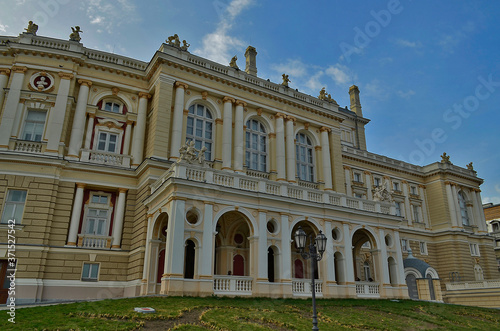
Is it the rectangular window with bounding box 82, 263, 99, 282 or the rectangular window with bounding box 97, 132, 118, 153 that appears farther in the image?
the rectangular window with bounding box 97, 132, 118, 153

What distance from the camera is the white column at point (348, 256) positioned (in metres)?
28.0

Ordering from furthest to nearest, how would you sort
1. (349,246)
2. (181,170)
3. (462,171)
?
(462,171) < (349,246) < (181,170)

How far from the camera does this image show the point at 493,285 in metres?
39.4

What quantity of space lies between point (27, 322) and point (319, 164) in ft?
93.1

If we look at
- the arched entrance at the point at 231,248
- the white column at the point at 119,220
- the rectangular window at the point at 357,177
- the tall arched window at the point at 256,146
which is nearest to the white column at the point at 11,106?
the white column at the point at 119,220

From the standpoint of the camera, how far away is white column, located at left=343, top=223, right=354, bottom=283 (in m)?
28.0

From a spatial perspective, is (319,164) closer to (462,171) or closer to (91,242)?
(91,242)

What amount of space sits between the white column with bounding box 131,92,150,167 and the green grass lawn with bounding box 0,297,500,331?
13533 mm

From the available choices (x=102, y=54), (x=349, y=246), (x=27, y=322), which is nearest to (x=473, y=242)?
(x=349, y=246)

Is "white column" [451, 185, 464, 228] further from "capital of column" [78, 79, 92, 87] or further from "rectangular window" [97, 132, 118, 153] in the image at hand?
"capital of column" [78, 79, 92, 87]

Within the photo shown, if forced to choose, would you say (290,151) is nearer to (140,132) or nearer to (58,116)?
(140,132)

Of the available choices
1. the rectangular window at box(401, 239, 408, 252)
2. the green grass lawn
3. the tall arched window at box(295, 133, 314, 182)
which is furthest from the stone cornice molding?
the rectangular window at box(401, 239, 408, 252)

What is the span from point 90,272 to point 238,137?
1519 cm

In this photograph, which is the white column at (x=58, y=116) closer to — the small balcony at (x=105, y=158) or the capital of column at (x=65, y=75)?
the capital of column at (x=65, y=75)
